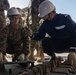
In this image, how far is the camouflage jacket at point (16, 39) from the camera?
484 centimetres

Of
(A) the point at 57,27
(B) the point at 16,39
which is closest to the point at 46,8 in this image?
(A) the point at 57,27

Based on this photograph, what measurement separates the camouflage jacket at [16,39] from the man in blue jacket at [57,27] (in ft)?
1.58

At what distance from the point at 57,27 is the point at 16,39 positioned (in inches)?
46.3

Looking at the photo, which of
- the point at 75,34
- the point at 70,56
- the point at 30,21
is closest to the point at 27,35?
the point at 75,34

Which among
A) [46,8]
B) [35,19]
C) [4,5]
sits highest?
[4,5]

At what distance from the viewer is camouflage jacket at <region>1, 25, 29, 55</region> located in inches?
191

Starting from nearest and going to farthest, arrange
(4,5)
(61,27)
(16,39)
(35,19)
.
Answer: (61,27) → (16,39) → (4,5) → (35,19)

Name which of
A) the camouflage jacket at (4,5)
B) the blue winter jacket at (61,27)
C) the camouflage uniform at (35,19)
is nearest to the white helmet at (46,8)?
the blue winter jacket at (61,27)

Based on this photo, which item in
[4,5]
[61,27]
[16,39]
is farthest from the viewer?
[4,5]

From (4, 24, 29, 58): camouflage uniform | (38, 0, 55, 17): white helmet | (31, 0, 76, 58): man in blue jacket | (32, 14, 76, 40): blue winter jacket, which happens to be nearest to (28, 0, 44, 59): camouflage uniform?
(4, 24, 29, 58): camouflage uniform

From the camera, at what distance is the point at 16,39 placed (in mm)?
4965

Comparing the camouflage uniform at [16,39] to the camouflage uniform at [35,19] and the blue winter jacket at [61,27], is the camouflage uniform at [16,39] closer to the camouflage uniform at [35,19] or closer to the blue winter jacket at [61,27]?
the blue winter jacket at [61,27]

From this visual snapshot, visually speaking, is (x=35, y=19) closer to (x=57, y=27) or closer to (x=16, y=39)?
(x=16, y=39)

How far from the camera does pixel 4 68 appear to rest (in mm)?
3359
